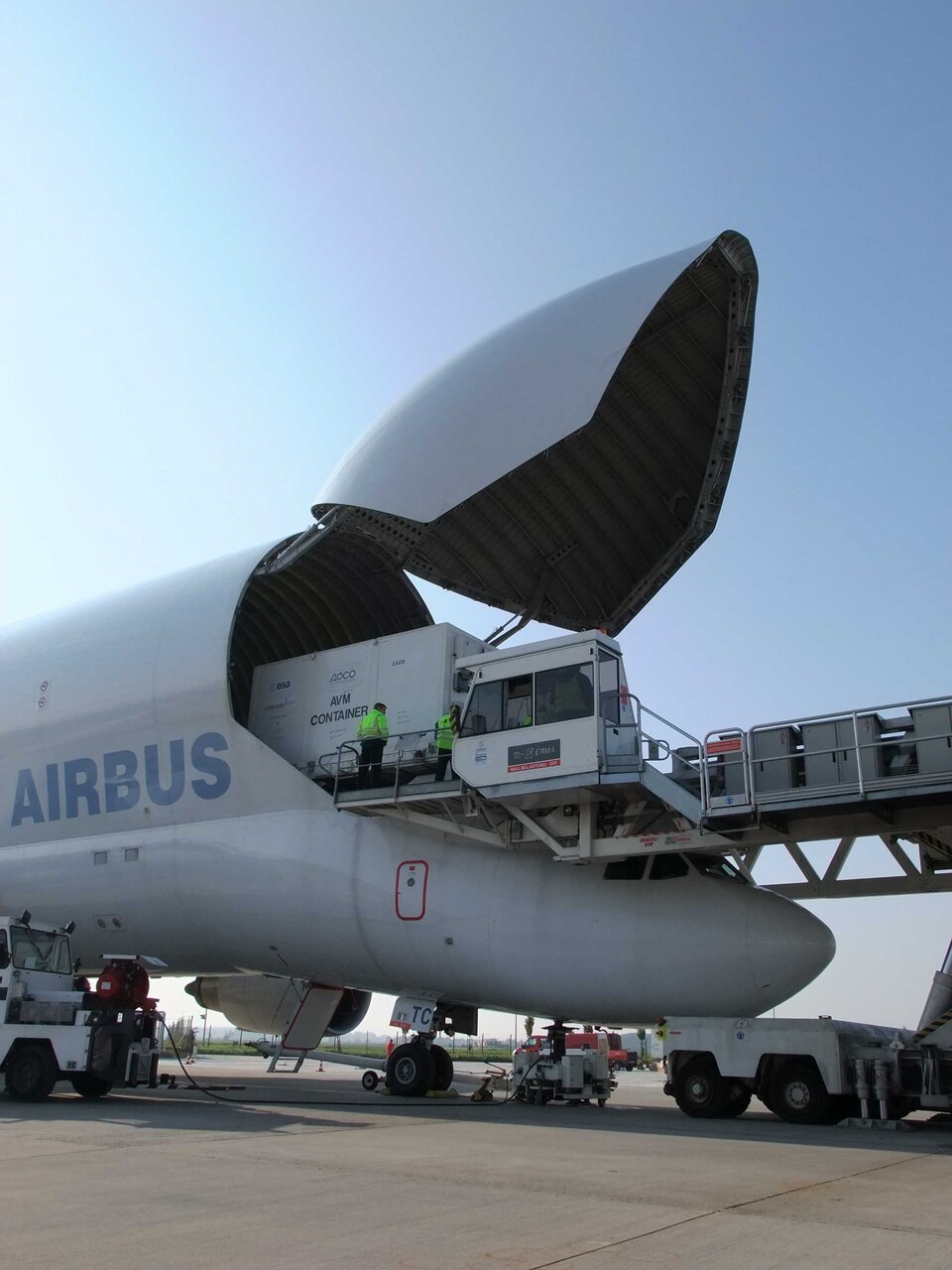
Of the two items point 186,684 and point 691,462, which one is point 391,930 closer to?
point 186,684

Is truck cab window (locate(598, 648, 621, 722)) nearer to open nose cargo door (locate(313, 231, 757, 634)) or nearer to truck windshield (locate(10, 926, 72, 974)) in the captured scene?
open nose cargo door (locate(313, 231, 757, 634))

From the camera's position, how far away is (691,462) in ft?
76.3

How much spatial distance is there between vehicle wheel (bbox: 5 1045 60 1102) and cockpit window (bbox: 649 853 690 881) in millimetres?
9472

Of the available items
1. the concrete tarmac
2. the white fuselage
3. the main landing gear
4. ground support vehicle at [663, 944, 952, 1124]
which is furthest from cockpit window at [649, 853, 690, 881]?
the main landing gear

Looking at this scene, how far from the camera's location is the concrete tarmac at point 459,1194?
244 inches

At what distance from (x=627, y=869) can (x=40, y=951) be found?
31.4 ft

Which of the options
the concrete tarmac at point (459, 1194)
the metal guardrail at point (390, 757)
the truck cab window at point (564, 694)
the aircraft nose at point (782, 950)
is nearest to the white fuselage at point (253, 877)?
the aircraft nose at point (782, 950)

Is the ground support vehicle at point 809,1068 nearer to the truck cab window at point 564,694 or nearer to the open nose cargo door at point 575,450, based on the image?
the truck cab window at point 564,694

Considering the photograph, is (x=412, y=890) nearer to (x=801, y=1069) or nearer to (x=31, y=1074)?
(x=31, y=1074)

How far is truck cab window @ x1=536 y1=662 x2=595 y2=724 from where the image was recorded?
16.6 m

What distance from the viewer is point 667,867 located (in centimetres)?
1738

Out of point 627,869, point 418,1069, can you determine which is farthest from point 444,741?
point 418,1069

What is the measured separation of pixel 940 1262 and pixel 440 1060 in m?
14.0

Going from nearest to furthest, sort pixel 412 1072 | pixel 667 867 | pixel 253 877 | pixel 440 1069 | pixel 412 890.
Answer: pixel 667 867 < pixel 412 890 < pixel 412 1072 < pixel 440 1069 < pixel 253 877
